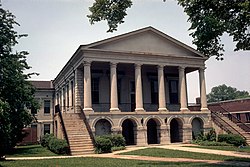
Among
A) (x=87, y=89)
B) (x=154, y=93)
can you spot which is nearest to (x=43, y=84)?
(x=154, y=93)

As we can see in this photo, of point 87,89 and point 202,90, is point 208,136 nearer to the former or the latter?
point 202,90

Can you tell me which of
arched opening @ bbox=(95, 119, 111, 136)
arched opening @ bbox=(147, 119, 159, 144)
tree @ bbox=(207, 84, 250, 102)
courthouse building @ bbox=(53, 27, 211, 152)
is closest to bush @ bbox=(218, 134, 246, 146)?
courthouse building @ bbox=(53, 27, 211, 152)

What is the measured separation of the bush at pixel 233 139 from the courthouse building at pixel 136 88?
10.5 ft

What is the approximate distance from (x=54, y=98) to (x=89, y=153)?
27189 millimetres

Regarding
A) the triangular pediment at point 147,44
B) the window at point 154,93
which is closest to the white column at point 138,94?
the triangular pediment at point 147,44

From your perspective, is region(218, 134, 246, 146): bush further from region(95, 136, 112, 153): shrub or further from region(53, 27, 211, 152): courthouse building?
region(95, 136, 112, 153): shrub

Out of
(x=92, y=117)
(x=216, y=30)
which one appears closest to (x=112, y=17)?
(x=216, y=30)

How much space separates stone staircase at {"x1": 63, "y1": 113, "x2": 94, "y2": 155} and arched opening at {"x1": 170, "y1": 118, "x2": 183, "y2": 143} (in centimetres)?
1044

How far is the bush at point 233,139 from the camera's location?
1067 inches

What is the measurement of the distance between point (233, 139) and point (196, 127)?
530 cm

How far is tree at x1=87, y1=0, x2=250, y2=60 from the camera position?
12625mm

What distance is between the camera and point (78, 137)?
2484 cm

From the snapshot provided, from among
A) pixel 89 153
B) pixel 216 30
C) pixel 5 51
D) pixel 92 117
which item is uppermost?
pixel 5 51

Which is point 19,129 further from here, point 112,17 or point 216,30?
point 216,30
